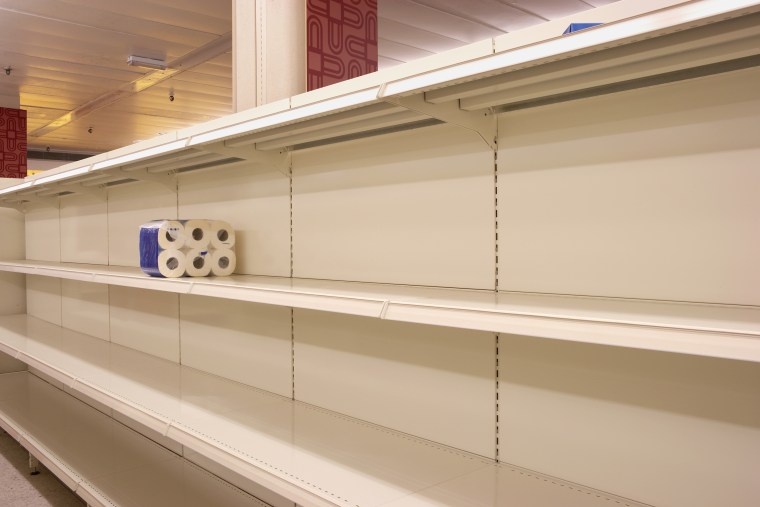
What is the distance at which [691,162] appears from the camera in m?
1.21

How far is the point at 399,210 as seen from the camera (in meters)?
1.82

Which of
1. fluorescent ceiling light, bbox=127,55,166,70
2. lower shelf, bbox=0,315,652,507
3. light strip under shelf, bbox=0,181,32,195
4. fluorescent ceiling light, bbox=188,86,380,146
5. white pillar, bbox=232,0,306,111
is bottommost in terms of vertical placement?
lower shelf, bbox=0,315,652,507

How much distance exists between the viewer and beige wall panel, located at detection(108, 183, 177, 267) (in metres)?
3.14

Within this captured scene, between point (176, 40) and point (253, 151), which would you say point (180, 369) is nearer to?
point (253, 151)

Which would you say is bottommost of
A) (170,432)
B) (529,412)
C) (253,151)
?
(170,432)

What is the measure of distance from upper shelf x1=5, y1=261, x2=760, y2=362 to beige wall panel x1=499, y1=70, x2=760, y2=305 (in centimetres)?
6

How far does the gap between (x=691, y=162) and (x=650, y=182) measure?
0.29 feet

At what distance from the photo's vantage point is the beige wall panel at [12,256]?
4.85 metres

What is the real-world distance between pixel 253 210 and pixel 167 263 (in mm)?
402

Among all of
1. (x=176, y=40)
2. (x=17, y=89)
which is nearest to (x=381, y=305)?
(x=176, y=40)

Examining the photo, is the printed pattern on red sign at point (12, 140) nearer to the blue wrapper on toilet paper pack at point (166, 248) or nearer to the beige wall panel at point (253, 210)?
the beige wall panel at point (253, 210)

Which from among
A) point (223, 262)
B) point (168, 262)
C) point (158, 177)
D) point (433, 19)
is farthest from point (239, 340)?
point (433, 19)

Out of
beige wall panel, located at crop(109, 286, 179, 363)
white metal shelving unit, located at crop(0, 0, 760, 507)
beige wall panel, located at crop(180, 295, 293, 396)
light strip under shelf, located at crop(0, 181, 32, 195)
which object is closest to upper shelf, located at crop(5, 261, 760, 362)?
white metal shelving unit, located at crop(0, 0, 760, 507)

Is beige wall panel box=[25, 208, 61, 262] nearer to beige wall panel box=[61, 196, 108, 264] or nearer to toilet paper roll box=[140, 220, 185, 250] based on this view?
beige wall panel box=[61, 196, 108, 264]
